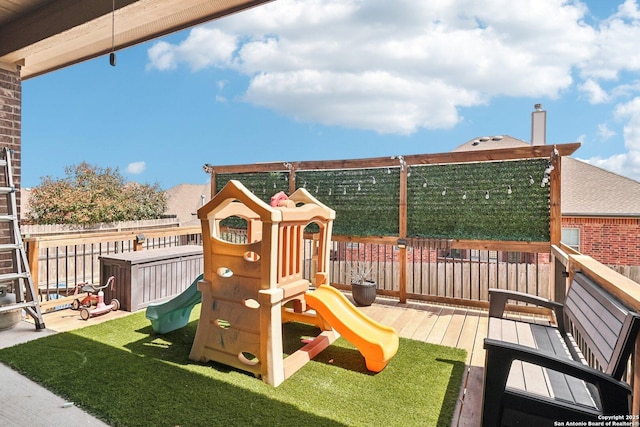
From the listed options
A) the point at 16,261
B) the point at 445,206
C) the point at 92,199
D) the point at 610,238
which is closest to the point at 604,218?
the point at 610,238

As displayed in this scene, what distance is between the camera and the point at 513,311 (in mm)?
4621

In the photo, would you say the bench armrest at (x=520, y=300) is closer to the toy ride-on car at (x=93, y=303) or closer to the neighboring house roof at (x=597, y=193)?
the toy ride-on car at (x=93, y=303)

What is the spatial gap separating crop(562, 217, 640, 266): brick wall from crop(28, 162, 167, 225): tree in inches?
639

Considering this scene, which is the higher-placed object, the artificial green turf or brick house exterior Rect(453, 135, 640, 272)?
brick house exterior Rect(453, 135, 640, 272)

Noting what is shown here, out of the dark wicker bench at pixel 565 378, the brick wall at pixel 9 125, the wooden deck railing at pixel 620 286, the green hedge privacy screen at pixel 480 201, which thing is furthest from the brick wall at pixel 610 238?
the brick wall at pixel 9 125

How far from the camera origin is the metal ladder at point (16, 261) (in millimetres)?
3785

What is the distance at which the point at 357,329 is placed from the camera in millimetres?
2961

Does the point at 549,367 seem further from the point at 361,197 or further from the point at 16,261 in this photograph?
the point at 16,261

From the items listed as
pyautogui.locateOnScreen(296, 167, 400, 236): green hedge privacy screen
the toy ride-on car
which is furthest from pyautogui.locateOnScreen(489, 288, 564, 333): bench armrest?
the toy ride-on car

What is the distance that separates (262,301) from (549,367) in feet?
6.14

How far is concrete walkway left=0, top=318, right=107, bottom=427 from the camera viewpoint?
7.06 ft

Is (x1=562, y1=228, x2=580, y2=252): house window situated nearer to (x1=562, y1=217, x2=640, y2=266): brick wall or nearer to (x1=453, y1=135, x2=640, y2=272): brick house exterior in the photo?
(x1=453, y1=135, x2=640, y2=272): brick house exterior

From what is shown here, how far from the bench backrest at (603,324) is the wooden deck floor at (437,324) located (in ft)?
2.83

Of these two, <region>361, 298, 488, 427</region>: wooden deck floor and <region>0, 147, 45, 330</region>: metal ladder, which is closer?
<region>361, 298, 488, 427</region>: wooden deck floor
